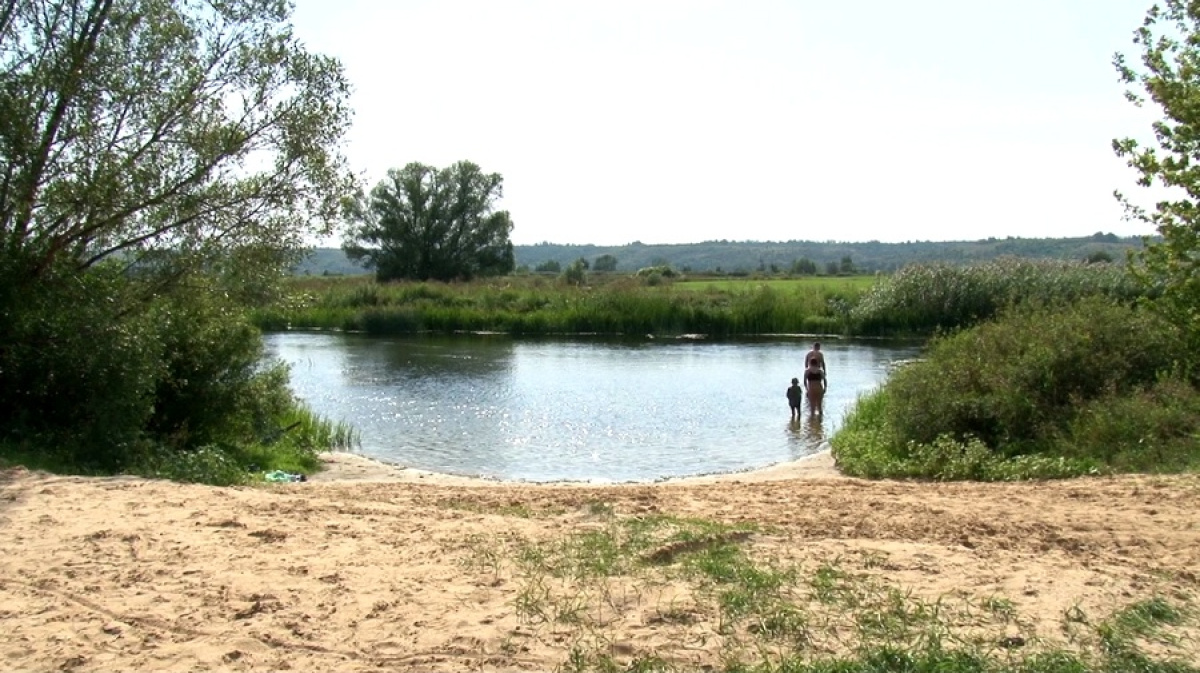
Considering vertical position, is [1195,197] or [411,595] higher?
[1195,197]

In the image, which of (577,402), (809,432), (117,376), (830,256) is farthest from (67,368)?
(830,256)

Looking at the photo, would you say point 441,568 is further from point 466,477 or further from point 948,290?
point 948,290

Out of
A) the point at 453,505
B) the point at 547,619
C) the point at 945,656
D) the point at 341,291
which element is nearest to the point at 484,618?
the point at 547,619

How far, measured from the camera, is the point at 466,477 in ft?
57.3

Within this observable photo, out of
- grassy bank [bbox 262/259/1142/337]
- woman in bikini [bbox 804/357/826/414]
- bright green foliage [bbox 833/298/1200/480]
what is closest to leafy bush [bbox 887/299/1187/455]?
bright green foliage [bbox 833/298/1200/480]

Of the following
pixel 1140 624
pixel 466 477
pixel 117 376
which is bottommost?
pixel 466 477

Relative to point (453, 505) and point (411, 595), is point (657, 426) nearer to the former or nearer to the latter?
point (453, 505)

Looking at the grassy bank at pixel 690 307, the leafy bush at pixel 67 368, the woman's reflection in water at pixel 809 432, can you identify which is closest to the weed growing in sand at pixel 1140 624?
the leafy bush at pixel 67 368

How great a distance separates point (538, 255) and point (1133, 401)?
186m

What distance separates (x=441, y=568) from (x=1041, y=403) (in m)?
11.8

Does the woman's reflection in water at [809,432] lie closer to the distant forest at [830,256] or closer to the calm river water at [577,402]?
the calm river water at [577,402]

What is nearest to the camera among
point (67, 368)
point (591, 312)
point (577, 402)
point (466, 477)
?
point (67, 368)

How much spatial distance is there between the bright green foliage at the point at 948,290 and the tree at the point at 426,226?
32.6m

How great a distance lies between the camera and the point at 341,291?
59344mm
